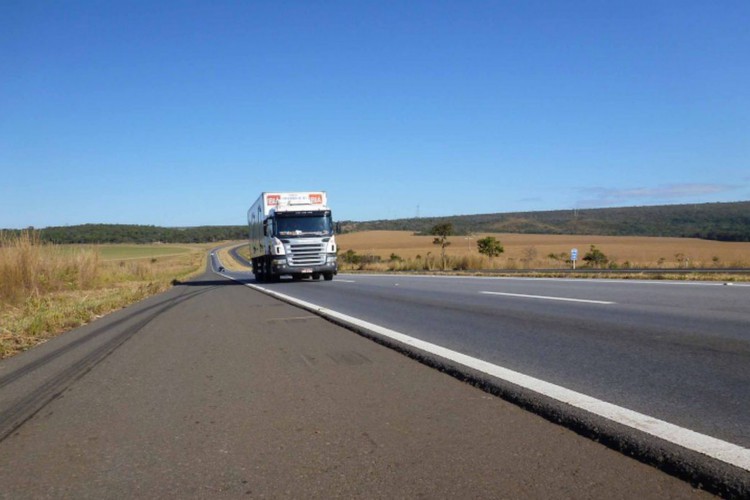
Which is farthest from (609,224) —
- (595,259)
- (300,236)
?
(300,236)

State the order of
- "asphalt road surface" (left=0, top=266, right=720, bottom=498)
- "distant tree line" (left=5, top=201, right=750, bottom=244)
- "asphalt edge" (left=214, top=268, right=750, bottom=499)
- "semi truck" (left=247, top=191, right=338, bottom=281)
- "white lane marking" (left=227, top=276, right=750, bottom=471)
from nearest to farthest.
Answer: "asphalt edge" (left=214, top=268, right=750, bottom=499) < "asphalt road surface" (left=0, top=266, right=720, bottom=498) < "white lane marking" (left=227, top=276, right=750, bottom=471) < "semi truck" (left=247, top=191, right=338, bottom=281) < "distant tree line" (left=5, top=201, right=750, bottom=244)

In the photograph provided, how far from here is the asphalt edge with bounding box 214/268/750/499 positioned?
11.5ft

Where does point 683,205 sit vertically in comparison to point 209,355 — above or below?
above

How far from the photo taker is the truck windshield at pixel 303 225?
28.0 m

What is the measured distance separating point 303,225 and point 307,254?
123 centimetres

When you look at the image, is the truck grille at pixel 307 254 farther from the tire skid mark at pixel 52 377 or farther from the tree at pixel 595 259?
the tree at pixel 595 259

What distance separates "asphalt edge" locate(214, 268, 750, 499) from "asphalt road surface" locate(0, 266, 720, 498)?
0.09m

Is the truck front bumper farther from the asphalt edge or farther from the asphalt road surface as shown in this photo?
the asphalt edge

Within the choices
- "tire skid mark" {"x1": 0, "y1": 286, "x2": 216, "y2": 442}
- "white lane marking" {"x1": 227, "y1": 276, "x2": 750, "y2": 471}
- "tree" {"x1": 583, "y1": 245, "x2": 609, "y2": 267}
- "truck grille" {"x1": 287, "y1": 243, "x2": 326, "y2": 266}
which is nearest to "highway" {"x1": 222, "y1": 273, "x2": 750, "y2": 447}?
"white lane marking" {"x1": 227, "y1": 276, "x2": 750, "y2": 471}

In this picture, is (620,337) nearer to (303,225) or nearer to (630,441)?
(630,441)

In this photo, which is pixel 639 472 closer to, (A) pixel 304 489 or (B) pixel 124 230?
(A) pixel 304 489

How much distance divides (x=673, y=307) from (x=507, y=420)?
807 centimetres

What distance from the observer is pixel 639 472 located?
12.4 ft

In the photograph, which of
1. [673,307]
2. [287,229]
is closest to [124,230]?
[287,229]
